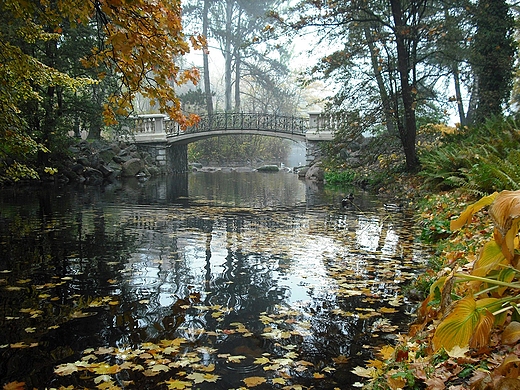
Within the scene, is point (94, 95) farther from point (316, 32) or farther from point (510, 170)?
point (510, 170)

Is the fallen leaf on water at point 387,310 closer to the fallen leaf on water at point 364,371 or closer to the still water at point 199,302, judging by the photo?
the still water at point 199,302

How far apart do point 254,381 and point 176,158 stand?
26.7 metres

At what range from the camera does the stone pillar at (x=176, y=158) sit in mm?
26734

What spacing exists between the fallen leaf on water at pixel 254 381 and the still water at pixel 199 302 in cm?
1

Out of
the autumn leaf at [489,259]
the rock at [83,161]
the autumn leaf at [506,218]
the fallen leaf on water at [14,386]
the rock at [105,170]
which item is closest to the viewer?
the autumn leaf at [506,218]

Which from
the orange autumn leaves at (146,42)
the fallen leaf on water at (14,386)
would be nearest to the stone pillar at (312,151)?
the orange autumn leaves at (146,42)

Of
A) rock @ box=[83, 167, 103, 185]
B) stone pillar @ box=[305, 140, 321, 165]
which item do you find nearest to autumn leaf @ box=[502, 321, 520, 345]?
rock @ box=[83, 167, 103, 185]

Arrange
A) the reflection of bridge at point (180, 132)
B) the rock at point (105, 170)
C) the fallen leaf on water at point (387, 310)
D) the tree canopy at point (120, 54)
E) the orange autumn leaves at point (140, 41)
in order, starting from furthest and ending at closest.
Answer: the reflection of bridge at point (180, 132) < the rock at point (105, 170) < the tree canopy at point (120, 54) < the orange autumn leaves at point (140, 41) < the fallen leaf on water at point (387, 310)

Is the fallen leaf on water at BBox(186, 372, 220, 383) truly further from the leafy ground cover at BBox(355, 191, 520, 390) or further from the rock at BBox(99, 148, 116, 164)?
the rock at BBox(99, 148, 116, 164)

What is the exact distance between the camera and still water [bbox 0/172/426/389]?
103 inches

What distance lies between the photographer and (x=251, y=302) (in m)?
3.82

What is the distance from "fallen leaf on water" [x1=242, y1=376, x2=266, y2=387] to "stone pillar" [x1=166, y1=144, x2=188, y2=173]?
24.6 m

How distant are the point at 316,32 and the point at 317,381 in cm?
1093

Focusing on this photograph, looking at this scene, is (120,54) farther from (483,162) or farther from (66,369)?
(483,162)
